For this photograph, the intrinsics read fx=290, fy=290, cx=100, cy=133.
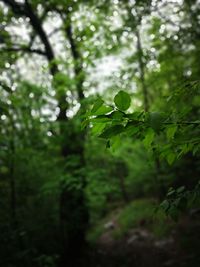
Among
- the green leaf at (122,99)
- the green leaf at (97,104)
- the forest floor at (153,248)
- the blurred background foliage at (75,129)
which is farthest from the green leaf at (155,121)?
the forest floor at (153,248)

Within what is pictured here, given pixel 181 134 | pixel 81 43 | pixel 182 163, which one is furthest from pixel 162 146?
pixel 182 163

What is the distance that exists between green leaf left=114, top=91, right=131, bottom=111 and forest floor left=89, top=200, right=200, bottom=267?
7349mm

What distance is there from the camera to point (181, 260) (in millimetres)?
8070

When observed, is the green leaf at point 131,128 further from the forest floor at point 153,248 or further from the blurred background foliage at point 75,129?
the forest floor at point 153,248

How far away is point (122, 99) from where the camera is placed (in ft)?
3.99

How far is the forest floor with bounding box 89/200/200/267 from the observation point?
8375 mm

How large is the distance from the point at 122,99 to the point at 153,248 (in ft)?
31.6

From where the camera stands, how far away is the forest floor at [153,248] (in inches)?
330

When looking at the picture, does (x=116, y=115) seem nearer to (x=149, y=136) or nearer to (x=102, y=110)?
(x=102, y=110)

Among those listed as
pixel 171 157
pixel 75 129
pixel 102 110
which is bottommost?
pixel 171 157

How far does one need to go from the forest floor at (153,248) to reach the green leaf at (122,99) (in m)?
7.35

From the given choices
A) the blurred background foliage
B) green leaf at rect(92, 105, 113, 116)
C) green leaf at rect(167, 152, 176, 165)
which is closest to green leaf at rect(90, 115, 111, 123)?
green leaf at rect(92, 105, 113, 116)

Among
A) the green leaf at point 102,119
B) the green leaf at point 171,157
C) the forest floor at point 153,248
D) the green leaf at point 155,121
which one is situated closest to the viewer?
the green leaf at point 155,121

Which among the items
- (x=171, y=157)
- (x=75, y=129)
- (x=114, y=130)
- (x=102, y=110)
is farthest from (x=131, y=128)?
(x=75, y=129)
